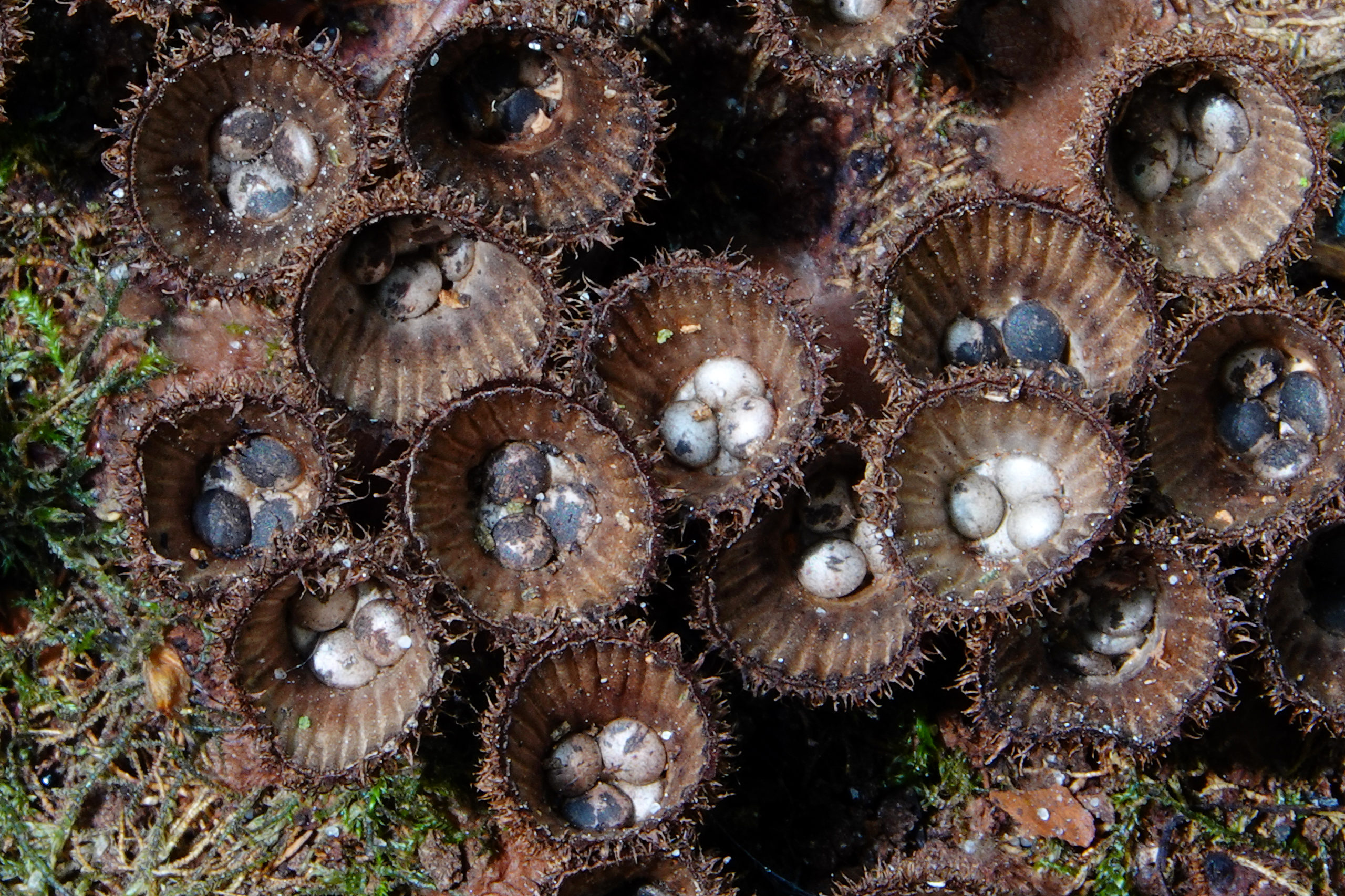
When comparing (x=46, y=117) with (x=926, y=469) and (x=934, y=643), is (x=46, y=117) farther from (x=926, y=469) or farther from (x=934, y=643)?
(x=934, y=643)

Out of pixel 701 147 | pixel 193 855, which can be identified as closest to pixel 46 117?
pixel 701 147

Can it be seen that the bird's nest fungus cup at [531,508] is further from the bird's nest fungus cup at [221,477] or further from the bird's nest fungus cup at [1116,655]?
the bird's nest fungus cup at [1116,655]

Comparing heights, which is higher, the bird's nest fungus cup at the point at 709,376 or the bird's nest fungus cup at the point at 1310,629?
the bird's nest fungus cup at the point at 709,376

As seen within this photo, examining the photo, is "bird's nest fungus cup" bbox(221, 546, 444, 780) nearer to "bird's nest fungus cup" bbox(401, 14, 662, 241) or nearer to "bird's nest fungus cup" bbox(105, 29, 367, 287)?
"bird's nest fungus cup" bbox(105, 29, 367, 287)

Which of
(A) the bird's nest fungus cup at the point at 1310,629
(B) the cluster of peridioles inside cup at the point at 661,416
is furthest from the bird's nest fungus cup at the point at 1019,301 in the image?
(A) the bird's nest fungus cup at the point at 1310,629

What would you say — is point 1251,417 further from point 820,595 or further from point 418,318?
point 418,318

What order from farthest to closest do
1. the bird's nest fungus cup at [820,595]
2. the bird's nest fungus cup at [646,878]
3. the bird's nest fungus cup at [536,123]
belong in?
1. the bird's nest fungus cup at [536,123]
2. the bird's nest fungus cup at [820,595]
3. the bird's nest fungus cup at [646,878]

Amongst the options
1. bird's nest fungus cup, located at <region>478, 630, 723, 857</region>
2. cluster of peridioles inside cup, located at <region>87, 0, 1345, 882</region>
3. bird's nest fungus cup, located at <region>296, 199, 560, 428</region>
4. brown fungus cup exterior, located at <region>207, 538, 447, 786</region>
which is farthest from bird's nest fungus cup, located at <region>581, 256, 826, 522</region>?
brown fungus cup exterior, located at <region>207, 538, 447, 786</region>

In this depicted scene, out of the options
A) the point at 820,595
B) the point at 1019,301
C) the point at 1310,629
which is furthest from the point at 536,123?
the point at 1310,629
